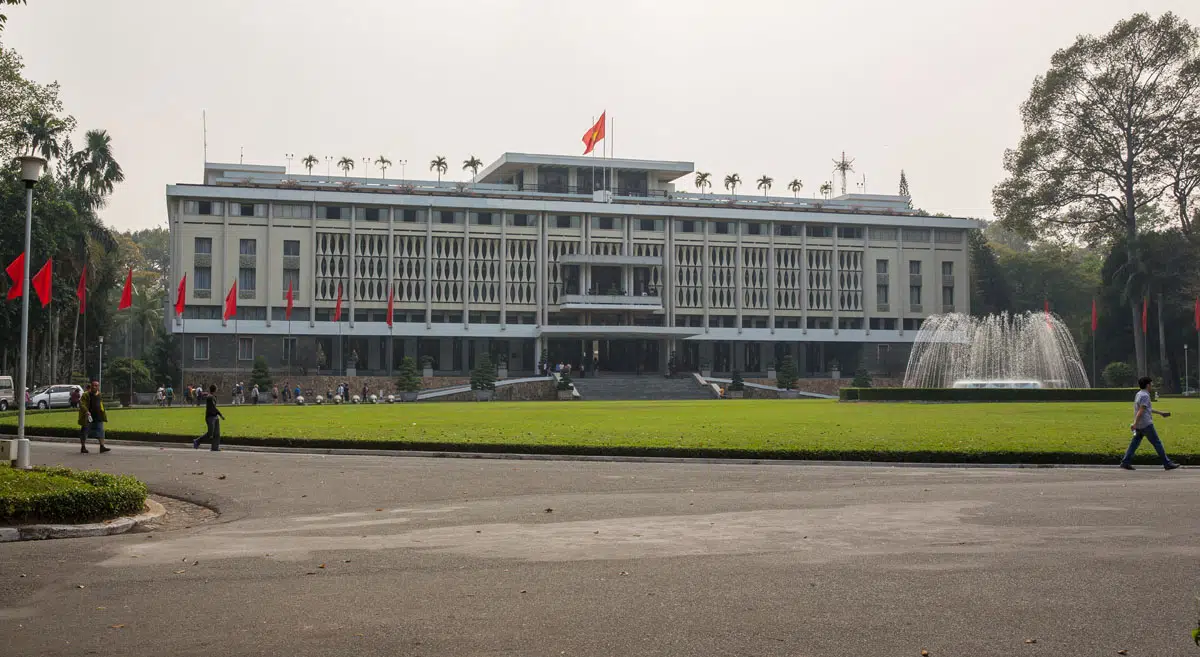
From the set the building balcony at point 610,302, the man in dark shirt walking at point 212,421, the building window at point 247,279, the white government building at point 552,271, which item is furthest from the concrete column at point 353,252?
the man in dark shirt walking at point 212,421

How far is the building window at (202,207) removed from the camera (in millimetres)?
88312

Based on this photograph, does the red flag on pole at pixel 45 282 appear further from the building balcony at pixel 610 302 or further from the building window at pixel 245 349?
the building balcony at pixel 610 302

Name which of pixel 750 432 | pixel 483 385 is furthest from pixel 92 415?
pixel 483 385

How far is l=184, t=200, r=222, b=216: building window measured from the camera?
290 ft

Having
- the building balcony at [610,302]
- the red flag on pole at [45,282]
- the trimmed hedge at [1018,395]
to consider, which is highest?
the building balcony at [610,302]

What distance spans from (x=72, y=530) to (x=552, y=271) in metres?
83.8

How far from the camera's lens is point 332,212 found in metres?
92.3

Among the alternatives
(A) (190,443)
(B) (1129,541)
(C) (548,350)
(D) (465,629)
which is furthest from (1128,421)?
(C) (548,350)

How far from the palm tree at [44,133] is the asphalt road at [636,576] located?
4100cm

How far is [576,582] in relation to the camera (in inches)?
386

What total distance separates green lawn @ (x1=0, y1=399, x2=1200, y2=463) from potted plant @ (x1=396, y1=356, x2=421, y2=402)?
36.4 metres

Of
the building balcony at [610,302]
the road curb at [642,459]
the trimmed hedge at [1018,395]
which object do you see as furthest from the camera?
the building balcony at [610,302]

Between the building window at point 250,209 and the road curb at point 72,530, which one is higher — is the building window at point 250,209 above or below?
above

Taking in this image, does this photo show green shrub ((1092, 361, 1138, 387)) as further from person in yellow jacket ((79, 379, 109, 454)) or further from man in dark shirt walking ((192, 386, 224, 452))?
person in yellow jacket ((79, 379, 109, 454))
